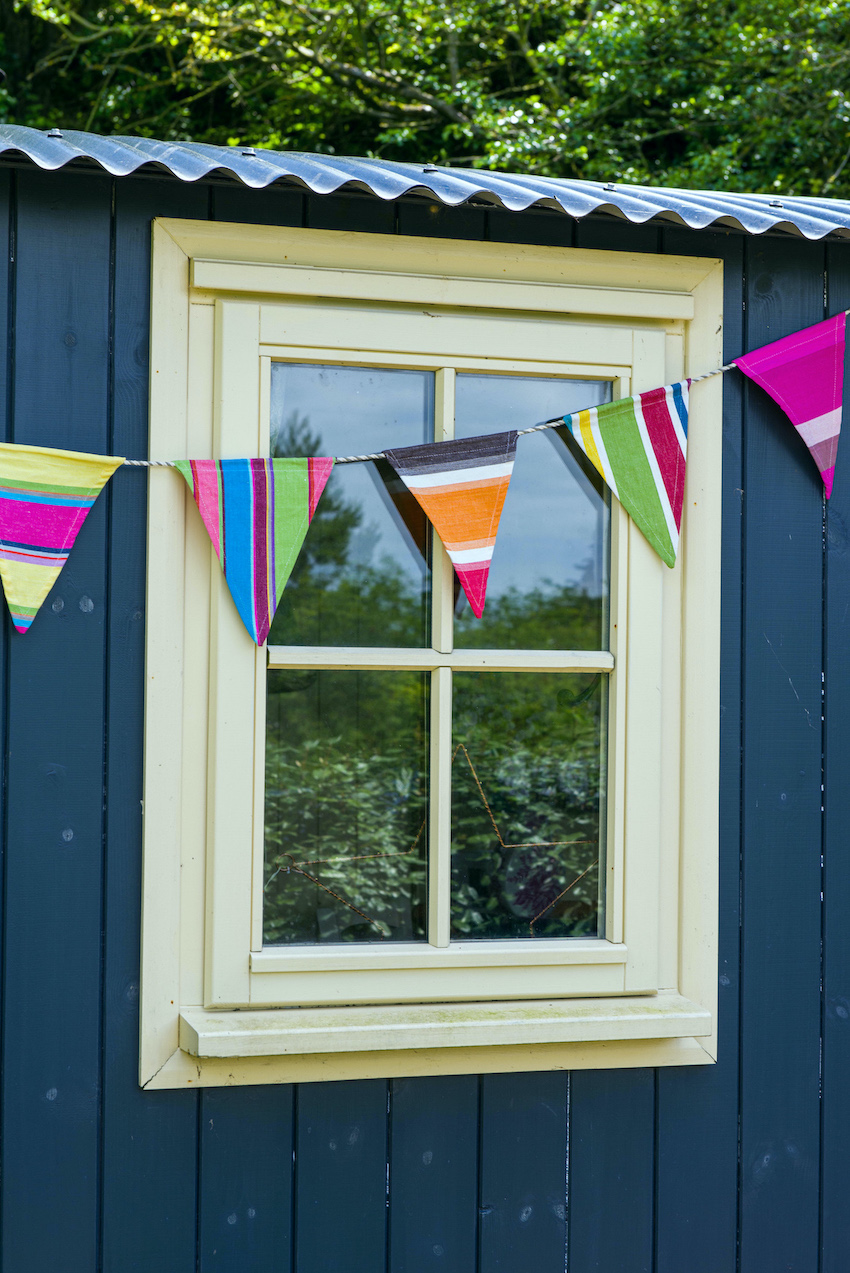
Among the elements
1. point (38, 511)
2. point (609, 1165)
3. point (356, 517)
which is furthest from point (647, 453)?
point (609, 1165)

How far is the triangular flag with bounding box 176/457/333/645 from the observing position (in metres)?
1.90

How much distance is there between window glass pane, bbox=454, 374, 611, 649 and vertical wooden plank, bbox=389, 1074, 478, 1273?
84 centimetres

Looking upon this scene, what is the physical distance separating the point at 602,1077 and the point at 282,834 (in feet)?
2.52

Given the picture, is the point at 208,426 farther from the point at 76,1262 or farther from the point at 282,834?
the point at 76,1262

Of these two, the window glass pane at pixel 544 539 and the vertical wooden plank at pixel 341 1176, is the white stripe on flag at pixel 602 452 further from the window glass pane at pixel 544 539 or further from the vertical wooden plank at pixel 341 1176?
the vertical wooden plank at pixel 341 1176

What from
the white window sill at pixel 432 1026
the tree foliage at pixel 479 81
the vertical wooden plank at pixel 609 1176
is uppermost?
the tree foliage at pixel 479 81

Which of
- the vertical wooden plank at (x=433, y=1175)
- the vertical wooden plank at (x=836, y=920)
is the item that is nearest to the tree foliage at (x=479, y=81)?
the vertical wooden plank at (x=836, y=920)

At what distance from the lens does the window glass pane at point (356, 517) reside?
2012 millimetres

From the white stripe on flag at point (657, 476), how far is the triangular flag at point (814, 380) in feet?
0.84

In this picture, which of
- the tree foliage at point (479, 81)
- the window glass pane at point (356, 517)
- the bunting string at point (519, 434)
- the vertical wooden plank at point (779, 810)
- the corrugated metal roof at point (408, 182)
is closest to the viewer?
the corrugated metal roof at point (408, 182)

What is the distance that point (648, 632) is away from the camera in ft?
6.86

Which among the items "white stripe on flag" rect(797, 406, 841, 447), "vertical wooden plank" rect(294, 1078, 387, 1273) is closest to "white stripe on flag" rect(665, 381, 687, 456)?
"white stripe on flag" rect(797, 406, 841, 447)

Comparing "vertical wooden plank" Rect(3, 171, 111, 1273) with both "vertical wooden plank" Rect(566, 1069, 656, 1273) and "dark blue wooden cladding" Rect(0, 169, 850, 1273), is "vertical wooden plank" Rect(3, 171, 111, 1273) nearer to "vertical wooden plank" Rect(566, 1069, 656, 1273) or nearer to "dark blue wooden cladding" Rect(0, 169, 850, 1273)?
"dark blue wooden cladding" Rect(0, 169, 850, 1273)

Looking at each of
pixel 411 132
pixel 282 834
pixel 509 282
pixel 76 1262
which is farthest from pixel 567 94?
pixel 76 1262
